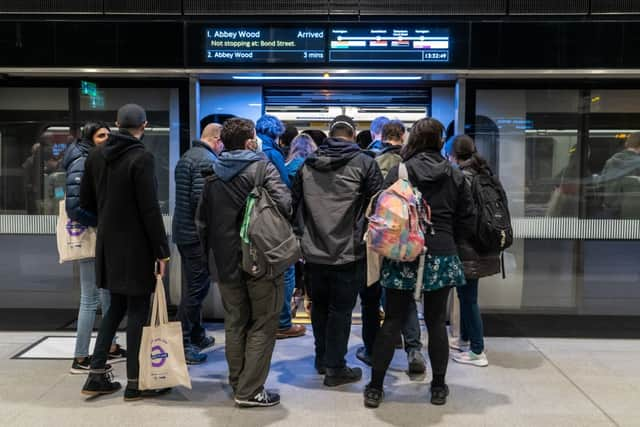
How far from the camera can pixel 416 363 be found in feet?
14.6

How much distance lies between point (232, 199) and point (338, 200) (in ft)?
2.42

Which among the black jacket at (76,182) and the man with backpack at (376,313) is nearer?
the black jacket at (76,182)

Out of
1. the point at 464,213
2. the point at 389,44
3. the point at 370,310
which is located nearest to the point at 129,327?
the point at 370,310

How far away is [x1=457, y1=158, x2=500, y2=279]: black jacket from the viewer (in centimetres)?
450

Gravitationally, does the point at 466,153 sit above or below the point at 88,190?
above

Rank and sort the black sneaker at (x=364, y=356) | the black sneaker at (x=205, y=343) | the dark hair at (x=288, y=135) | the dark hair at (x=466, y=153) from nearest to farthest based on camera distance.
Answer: the dark hair at (x=466, y=153)
the black sneaker at (x=364, y=356)
the black sneaker at (x=205, y=343)
the dark hair at (x=288, y=135)

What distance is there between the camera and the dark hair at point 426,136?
3.86 meters

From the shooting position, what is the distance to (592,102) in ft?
18.7

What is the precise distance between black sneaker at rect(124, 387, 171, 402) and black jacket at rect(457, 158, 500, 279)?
2.32m

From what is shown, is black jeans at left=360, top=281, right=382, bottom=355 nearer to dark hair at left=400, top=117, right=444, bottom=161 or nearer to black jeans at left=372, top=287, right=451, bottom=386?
black jeans at left=372, top=287, right=451, bottom=386

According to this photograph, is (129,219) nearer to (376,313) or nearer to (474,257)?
(376,313)

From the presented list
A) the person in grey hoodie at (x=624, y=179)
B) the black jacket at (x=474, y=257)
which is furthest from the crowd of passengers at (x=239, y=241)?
the person in grey hoodie at (x=624, y=179)

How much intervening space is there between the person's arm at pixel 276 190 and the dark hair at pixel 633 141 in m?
3.71

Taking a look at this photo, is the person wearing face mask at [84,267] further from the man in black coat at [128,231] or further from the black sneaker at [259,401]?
the black sneaker at [259,401]
